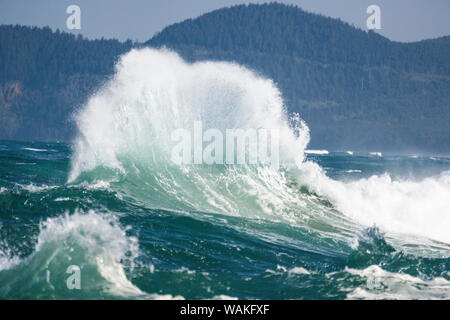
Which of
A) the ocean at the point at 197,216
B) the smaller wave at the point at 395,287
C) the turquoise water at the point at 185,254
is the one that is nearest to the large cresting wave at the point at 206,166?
the ocean at the point at 197,216

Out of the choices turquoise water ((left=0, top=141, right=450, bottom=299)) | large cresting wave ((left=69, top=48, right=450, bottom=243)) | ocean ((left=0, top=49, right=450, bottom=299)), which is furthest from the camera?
large cresting wave ((left=69, top=48, right=450, bottom=243))

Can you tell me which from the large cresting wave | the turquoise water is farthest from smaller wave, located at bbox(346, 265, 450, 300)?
the large cresting wave

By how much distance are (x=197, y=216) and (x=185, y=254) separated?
3586 millimetres

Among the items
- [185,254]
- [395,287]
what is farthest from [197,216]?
[395,287]

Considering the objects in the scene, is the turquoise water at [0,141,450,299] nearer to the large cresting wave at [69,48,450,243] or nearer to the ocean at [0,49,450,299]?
the ocean at [0,49,450,299]

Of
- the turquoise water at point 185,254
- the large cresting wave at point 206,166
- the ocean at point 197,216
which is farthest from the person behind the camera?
the large cresting wave at point 206,166

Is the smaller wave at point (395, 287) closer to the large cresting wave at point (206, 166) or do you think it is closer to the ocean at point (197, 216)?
the ocean at point (197, 216)

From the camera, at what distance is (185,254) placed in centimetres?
1041

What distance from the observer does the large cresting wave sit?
16500 mm

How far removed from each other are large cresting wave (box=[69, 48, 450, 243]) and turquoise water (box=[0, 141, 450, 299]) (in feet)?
3.72

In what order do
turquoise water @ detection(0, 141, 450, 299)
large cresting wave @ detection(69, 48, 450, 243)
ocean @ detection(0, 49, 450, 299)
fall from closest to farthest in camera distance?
turquoise water @ detection(0, 141, 450, 299) < ocean @ detection(0, 49, 450, 299) < large cresting wave @ detection(69, 48, 450, 243)

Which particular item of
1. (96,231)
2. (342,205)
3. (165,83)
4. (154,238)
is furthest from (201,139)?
(96,231)

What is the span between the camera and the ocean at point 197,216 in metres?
8.43

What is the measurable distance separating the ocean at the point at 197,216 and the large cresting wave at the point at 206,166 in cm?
5
